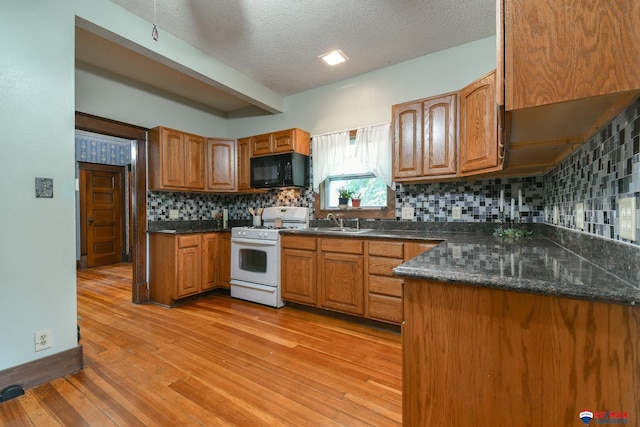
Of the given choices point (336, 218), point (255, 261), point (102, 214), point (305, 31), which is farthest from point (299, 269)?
point (102, 214)

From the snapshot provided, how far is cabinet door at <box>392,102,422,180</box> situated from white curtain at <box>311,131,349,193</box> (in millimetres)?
713

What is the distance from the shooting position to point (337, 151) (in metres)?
3.39

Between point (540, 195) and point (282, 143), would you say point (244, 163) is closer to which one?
point (282, 143)

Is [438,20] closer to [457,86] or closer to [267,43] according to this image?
[457,86]

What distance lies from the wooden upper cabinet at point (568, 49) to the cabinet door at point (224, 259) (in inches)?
136

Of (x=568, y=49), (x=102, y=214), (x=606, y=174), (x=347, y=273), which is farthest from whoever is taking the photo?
(x=102, y=214)

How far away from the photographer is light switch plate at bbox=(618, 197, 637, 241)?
78cm

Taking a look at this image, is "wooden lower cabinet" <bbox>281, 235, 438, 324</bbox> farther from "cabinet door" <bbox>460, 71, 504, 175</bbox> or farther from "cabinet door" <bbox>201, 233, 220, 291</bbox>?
"cabinet door" <bbox>201, 233, 220, 291</bbox>

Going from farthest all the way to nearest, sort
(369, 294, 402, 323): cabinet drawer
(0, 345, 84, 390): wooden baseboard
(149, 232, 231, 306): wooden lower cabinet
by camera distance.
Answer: (149, 232, 231, 306): wooden lower cabinet, (369, 294, 402, 323): cabinet drawer, (0, 345, 84, 390): wooden baseboard

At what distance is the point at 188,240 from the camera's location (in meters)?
3.27

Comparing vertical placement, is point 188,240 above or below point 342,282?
above

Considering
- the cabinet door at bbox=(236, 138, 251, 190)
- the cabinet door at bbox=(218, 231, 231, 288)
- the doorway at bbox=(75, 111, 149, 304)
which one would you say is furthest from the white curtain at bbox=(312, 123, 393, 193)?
the doorway at bbox=(75, 111, 149, 304)

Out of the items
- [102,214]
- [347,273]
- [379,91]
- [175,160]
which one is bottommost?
[347,273]

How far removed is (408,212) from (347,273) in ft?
3.13
